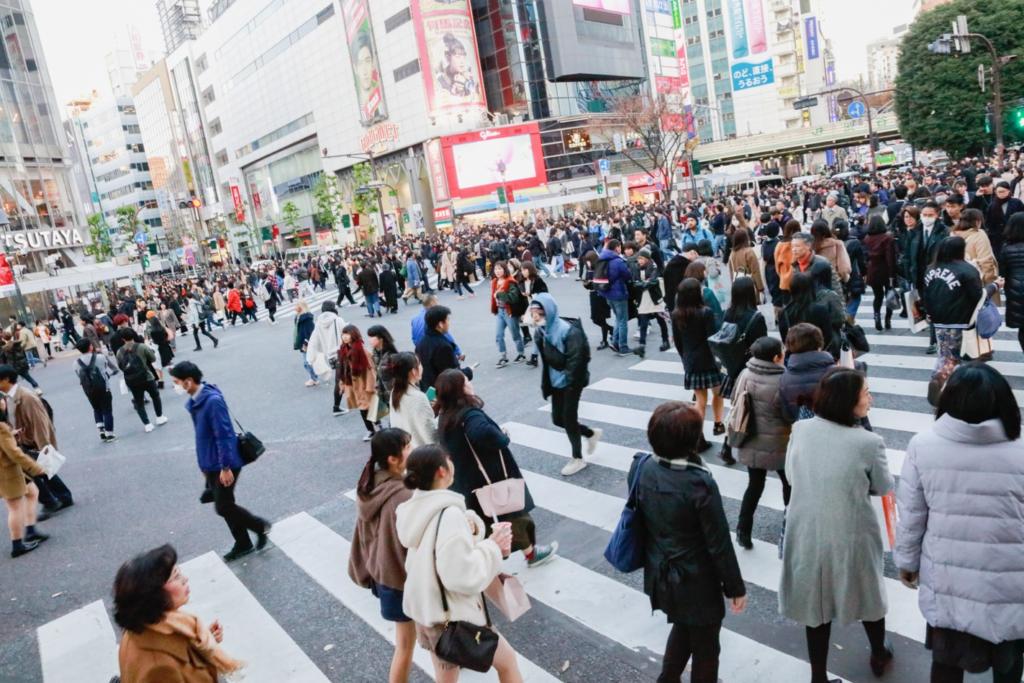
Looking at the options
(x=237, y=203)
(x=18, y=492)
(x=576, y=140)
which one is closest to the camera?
(x=18, y=492)

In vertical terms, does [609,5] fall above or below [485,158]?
above

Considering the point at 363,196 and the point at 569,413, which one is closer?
the point at 569,413

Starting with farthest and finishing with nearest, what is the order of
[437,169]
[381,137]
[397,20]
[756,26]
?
[756,26], [381,137], [397,20], [437,169]

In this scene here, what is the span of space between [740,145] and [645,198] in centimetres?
1223

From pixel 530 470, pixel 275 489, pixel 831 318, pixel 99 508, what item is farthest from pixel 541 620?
pixel 99 508

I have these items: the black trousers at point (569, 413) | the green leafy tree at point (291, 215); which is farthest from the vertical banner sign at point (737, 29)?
the black trousers at point (569, 413)

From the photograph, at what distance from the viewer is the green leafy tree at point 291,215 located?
72.6 m

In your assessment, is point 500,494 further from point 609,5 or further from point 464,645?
point 609,5

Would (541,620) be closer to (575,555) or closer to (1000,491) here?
(575,555)

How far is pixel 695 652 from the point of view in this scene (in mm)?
3047

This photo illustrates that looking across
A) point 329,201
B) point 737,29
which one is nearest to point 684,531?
point 329,201

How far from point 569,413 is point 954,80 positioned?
40.1 m

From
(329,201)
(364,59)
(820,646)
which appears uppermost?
(364,59)

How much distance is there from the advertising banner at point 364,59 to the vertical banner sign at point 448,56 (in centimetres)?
658
